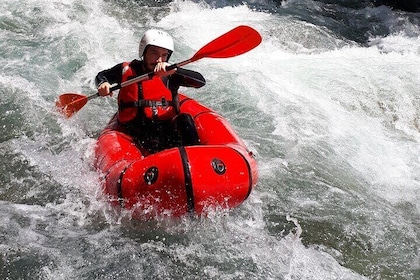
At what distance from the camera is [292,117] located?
16.6 ft

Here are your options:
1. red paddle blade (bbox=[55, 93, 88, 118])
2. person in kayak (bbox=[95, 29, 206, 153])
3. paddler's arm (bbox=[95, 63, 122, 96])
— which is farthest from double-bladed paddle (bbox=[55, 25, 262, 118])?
red paddle blade (bbox=[55, 93, 88, 118])

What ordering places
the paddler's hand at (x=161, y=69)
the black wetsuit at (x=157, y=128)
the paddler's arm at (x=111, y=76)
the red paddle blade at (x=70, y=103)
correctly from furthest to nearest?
the red paddle blade at (x=70, y=103)
the paddler's arm at (x=111, y=76)
the black wetsuit at (x=157, y=128)
the paddler's hand at (x=161, y=69)

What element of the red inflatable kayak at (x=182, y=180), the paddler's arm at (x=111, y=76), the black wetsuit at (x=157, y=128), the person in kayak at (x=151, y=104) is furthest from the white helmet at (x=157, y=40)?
the red inflatable kayak at (x=182, y=180)

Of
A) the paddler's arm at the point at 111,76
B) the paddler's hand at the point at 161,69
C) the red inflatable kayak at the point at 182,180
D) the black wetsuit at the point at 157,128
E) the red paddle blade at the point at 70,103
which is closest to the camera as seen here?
the red inflatable kayak at the point at 182,180

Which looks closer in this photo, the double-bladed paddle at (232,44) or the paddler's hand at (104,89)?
the paddler's hand at (104,89)

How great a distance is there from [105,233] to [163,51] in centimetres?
146

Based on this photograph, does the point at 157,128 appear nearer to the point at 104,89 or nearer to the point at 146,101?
the point at 146,101

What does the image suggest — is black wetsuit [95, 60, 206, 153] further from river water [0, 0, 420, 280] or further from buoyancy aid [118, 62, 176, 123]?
river water [0, 0, 420, 280]

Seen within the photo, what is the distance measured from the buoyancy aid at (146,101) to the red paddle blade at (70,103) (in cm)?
57

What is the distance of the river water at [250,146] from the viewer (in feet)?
9.82

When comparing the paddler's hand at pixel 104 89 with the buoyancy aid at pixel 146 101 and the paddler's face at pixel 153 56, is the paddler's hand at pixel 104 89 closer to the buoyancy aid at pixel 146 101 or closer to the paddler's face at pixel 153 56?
the buoyancy aid at pixel 146 101

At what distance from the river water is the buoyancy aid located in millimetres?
422

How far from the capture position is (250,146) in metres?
4.50

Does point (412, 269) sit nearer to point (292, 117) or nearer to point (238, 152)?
point (238, 152)
